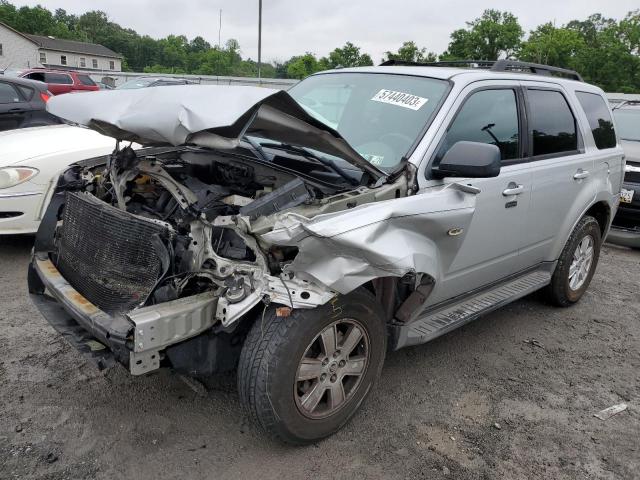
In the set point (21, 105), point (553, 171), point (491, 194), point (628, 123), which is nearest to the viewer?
point (491, 194)

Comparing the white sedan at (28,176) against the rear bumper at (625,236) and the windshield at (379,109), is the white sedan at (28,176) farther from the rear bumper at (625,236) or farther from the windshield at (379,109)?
the rear bumper at (625,236)

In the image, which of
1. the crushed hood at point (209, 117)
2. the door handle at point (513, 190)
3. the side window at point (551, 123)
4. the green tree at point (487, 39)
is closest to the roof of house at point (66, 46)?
the green tree at point (487, 39)

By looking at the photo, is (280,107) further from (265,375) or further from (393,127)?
(265,375)

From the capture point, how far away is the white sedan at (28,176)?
4.80 meters

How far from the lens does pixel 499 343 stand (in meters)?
4.13

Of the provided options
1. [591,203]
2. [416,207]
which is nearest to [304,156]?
[416,207]

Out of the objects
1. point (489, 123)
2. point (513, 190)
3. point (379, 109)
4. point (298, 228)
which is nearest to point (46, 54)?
point (379, 109)

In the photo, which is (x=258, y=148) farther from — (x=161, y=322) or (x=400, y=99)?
(x=161, y=322)

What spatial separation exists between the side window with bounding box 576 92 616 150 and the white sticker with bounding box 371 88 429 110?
1.95m

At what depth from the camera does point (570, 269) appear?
15.4 ft

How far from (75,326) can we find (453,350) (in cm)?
254

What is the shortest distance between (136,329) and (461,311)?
83.2 inches

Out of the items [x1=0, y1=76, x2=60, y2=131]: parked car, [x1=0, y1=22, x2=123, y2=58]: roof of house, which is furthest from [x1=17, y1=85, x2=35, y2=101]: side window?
[x1=0, y1=22, x2=123, y2=58]: roof of house

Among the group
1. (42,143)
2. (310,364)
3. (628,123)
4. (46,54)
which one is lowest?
(46,54)
